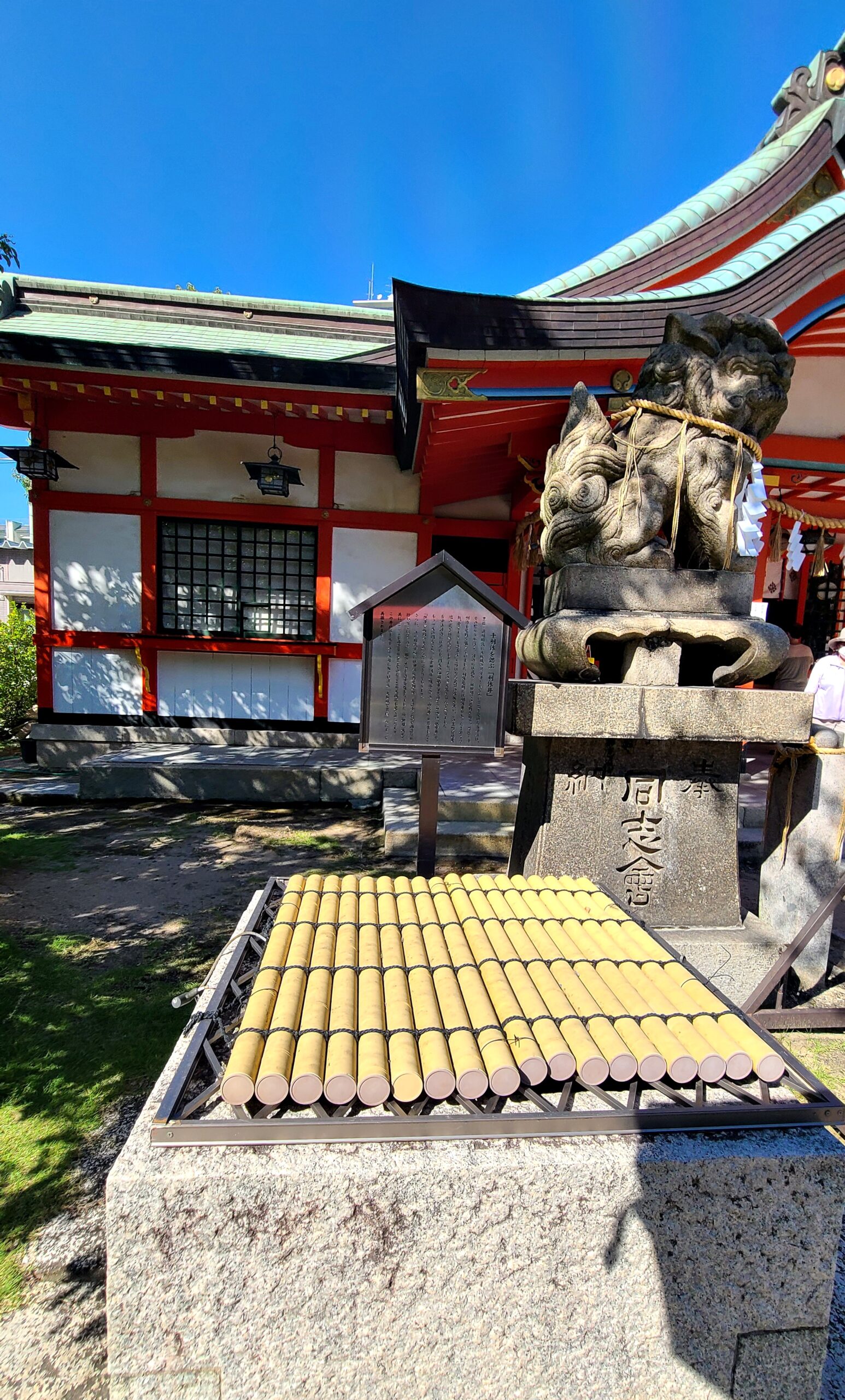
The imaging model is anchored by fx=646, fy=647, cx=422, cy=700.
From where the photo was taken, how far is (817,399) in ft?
23.8

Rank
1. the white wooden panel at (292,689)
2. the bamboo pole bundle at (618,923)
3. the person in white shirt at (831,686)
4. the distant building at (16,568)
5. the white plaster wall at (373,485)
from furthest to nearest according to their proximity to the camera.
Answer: the distant building at (16,568) → the white wooden panel at (292,689) → the white plaster wall at (373,485) → the person in white shirt at (831,686) → the bamboo pole bundle at (618,923)

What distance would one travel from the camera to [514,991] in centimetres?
188

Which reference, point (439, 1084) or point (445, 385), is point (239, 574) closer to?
point (445, 385)

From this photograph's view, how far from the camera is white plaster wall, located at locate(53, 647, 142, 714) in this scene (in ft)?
26.7

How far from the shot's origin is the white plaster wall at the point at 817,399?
6.99 metres

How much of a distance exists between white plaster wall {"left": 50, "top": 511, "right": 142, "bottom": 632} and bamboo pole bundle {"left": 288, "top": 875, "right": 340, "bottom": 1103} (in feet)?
22.7

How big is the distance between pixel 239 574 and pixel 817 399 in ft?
23.2

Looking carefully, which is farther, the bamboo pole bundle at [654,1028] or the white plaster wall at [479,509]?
the white plaster wall at [479,509]

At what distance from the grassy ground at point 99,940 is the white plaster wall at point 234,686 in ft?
6.40

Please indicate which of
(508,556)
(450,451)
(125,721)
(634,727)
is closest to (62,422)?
(125,721)

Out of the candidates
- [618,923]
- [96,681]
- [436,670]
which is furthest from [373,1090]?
[96,681]

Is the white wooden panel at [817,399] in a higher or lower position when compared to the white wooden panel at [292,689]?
higher

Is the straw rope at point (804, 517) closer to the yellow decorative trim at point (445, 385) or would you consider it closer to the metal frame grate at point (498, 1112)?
the yellow decorative trim at point (445, 385)

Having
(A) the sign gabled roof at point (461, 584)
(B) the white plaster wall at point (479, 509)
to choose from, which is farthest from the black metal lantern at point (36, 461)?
(A) the sign gabled roof at point (461, 584)
